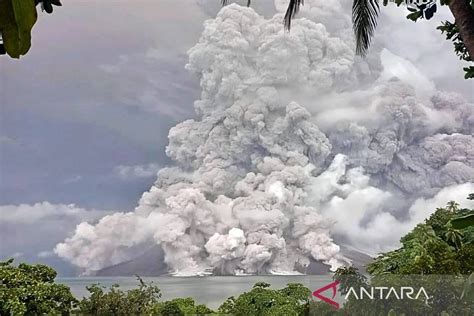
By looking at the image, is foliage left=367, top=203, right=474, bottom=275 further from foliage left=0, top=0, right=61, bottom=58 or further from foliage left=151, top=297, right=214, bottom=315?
foliage left=0, top=0, right=61, bottom=58

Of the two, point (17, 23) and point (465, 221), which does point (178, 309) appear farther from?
point (17, 23)

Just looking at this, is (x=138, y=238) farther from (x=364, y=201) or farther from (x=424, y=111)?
(x=424, y=111)

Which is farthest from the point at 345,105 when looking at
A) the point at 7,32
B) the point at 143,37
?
the point at 7,32

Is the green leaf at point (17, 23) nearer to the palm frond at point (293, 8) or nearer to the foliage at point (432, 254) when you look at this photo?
the palm frond at point (293, 8)

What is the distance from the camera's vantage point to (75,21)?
354 inches

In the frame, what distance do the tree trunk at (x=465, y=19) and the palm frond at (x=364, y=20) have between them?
1.26 metres

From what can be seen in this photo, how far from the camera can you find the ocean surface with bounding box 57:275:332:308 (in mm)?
4729

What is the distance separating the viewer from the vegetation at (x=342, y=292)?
2.85m

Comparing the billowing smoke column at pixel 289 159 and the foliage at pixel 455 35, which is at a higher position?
the billowing smoke column at pixel 289 159

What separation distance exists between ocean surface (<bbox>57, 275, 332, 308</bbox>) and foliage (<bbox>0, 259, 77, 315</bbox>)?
0.57 feet

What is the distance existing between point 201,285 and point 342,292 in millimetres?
3902

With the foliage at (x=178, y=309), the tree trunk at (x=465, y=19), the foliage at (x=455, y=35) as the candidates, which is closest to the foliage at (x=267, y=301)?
the foliage at (x=178, y=309)

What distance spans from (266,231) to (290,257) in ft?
1.54

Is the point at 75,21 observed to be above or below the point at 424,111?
above
